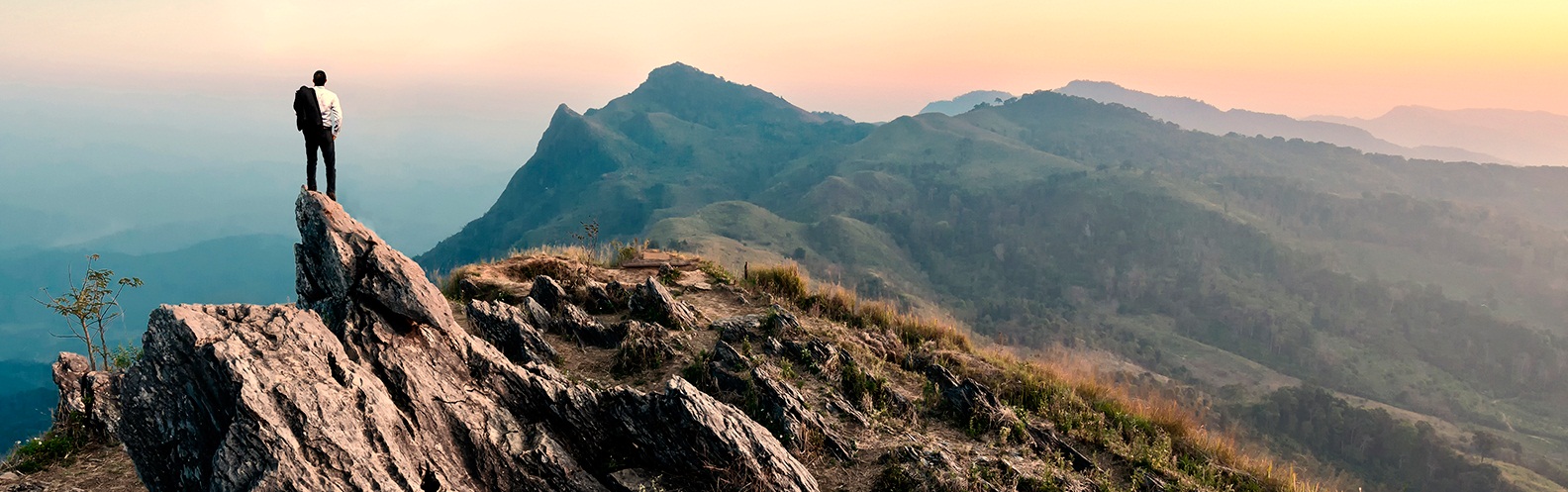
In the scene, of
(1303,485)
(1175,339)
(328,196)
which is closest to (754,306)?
(328,196)

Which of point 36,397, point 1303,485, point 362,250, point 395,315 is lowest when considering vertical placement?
point 36,397

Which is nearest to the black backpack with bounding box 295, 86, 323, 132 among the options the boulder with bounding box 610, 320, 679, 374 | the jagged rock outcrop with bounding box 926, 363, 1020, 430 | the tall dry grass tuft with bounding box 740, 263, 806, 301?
the boulder with bounding box 610, 320, 679, 374

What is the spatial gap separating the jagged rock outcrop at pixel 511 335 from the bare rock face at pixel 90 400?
19.3ft

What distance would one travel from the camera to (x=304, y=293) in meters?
11.4

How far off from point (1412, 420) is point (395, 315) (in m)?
169

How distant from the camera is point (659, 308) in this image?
681 inches

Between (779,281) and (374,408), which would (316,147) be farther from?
(779,281)

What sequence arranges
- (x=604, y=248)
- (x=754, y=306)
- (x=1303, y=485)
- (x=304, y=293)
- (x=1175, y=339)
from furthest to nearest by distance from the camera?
(x=1175, y=339) → (x=604, y=248) → (x=754, y=306) → (x=1303, y=485) → (x=304, y=293)

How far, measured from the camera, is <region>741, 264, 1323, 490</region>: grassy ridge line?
13.0 metres

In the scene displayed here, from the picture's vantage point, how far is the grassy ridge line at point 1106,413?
510 inches

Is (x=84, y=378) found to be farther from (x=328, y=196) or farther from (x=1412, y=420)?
(x=1412, y=420)

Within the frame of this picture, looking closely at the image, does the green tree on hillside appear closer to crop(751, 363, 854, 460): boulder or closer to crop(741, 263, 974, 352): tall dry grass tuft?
crop(751, 363, 854, 460): boulder

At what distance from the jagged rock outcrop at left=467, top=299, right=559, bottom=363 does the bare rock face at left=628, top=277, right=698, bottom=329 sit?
2770mm

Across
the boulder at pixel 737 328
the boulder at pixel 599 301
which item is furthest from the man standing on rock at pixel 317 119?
the boulder at pixel 737 328
